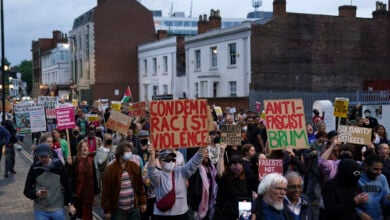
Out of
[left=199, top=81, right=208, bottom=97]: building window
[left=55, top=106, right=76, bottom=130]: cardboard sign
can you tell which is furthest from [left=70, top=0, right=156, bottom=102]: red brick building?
[left=55, top=106, right=76, bottom=130]: cardboard sign

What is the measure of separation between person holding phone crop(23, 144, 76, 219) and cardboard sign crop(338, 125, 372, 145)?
603cm

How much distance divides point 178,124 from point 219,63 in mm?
28691

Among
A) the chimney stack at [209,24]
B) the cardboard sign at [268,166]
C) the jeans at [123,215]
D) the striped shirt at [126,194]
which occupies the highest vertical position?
the chimney stack at [209,24]

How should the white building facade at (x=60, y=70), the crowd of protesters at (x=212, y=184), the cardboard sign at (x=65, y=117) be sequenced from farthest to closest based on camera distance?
the white building facade at (x=60, y=70)
the cardboard sign at (x=65, y=117)
the crowd of protesters at (x=212, y=184)

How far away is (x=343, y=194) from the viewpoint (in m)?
5.65

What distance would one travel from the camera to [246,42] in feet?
110

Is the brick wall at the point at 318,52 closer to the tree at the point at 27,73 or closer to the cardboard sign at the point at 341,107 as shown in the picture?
the cardboard sign at the point at 341,107

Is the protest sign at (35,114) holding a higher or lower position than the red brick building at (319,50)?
lower

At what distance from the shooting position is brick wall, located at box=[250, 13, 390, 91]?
33938mm

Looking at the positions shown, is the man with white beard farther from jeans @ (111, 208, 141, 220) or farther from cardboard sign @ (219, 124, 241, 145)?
cardboard sign @ (219, 124, 241, 145)

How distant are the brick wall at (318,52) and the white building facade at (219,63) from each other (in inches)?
25.4

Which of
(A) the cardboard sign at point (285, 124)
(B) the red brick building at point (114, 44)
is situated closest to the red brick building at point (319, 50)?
(B) the red brick building at point (114, 44)

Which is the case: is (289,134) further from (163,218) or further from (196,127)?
(163,218)

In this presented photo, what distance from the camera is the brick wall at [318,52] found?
33.9 m
